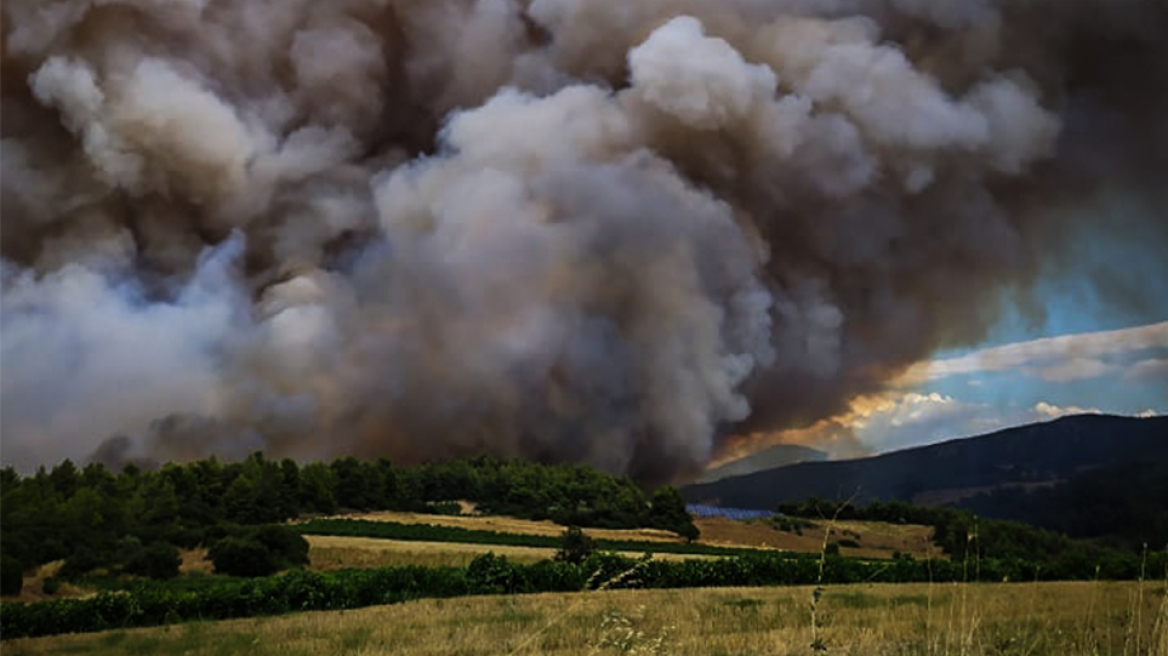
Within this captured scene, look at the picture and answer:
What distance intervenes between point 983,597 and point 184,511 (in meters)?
75.8

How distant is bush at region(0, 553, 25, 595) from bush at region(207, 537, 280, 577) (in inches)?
2347

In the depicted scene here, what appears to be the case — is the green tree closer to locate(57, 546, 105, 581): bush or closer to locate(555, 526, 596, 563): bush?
locate(555, 526, 596, 563): bush

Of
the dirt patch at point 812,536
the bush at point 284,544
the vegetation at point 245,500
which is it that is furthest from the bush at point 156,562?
the dirt patch at point 812,536

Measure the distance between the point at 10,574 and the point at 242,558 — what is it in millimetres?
68437

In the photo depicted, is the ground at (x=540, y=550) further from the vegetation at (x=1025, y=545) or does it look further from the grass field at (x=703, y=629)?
the grass field at (x=703, y=629)

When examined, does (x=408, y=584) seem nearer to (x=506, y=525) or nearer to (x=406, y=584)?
(x=406, y=584)

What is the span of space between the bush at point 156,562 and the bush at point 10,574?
24424mm

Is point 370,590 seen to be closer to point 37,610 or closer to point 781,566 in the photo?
point 37,610

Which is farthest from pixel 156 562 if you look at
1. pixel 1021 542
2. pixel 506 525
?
pixel 506 525

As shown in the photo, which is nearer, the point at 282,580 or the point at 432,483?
the point at 282,580

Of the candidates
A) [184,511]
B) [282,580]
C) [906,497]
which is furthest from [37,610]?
[906,497]

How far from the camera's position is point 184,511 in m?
86.4

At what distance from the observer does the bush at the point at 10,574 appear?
13078 millimetres

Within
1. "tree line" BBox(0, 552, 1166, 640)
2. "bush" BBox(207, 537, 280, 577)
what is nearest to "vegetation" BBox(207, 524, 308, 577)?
"bush" BBox(207, 537, 280, 577)
